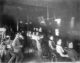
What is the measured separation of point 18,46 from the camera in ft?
7.54

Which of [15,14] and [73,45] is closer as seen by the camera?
[15,14]

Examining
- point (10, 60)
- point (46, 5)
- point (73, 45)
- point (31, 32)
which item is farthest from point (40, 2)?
point (10, 60)

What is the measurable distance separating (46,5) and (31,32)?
21.8 inches

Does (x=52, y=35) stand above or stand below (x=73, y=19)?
below

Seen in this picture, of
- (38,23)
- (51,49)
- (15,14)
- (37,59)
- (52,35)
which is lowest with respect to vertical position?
(37,59)

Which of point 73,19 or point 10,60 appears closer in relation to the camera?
point 10,60

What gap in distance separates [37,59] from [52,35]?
51cm

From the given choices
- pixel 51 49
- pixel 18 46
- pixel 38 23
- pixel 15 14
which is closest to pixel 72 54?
pixel 51 49

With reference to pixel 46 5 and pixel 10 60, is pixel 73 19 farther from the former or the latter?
pixel 10 60

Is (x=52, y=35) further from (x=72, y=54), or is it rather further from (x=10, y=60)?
(x=10, y=60)

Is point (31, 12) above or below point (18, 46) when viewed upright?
above

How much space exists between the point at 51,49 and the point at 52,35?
0.83ft

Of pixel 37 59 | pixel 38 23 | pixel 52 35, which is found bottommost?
pixel 37 59

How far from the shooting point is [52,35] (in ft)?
7.80
